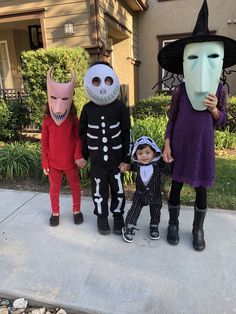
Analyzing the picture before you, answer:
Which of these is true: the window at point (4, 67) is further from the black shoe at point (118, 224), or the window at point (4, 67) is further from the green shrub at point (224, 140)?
the black shoe at point (118, 224)

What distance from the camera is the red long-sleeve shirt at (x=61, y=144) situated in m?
2.74

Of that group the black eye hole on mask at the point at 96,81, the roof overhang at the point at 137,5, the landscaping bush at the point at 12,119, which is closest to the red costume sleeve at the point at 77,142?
the black eye hole on mask at the point at 96,81

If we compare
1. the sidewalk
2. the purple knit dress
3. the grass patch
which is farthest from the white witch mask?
the grass patch

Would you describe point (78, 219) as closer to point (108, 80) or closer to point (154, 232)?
point (154, 232)

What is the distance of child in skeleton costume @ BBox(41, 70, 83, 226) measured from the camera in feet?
8.52

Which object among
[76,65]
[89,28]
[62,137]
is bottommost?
[62,137]

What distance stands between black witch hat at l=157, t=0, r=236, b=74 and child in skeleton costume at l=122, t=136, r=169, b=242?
0.63 metres

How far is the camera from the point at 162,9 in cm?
969

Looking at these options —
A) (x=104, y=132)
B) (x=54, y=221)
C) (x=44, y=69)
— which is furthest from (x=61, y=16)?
(x=54, y=221)

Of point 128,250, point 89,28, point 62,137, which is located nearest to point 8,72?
point 89,28

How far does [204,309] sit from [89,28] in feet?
18.6

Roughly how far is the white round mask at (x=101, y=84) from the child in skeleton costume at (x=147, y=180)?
1.52ft

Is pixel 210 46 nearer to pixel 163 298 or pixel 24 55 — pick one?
pixel 163 298

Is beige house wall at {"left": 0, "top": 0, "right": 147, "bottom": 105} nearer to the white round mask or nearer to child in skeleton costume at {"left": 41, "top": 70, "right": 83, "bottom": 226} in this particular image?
child in skeleton costume at {"left": 41, "top": 70, "right": 83, "bottom": 226}
